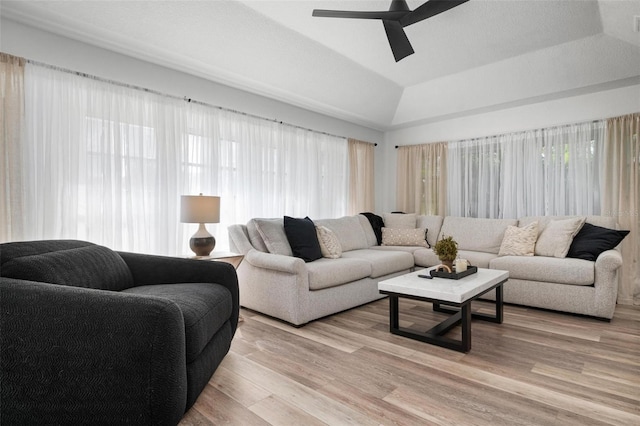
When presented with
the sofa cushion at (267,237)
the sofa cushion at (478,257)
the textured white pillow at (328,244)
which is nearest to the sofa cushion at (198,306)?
the sofa cushion at (267,237)

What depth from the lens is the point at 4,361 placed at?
4.79 feet

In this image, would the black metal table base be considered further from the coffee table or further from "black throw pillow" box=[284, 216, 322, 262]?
"black throw pillow" box=[284, 216, 322, 262]

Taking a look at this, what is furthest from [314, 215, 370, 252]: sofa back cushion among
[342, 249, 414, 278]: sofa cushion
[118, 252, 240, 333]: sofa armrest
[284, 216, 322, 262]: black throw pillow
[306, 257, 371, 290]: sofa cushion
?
[118, 252, 240, 333]: sofa armrest

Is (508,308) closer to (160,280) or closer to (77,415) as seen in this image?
(160,280)

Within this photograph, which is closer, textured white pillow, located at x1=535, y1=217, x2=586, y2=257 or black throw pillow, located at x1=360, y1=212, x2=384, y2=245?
Answer: textured white pillow, located at x1=535, y1=217, x2=586, y2=257

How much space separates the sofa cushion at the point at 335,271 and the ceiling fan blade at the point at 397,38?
6.50 feet

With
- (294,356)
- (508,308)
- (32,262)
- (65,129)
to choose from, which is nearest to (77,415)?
(32,262)

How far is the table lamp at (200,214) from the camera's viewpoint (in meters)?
3.25

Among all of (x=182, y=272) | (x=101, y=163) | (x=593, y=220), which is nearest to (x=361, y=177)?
(x=593, y=220)

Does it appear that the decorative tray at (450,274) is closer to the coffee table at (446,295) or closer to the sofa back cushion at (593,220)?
the coffee table at (446,295)

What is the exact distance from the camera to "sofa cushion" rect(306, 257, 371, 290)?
10.8ft

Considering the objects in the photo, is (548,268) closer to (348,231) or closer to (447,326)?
(447,326)

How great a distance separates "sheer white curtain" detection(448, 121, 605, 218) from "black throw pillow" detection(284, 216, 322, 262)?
2.79 metres

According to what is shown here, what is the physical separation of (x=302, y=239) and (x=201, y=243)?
3.34 feet
